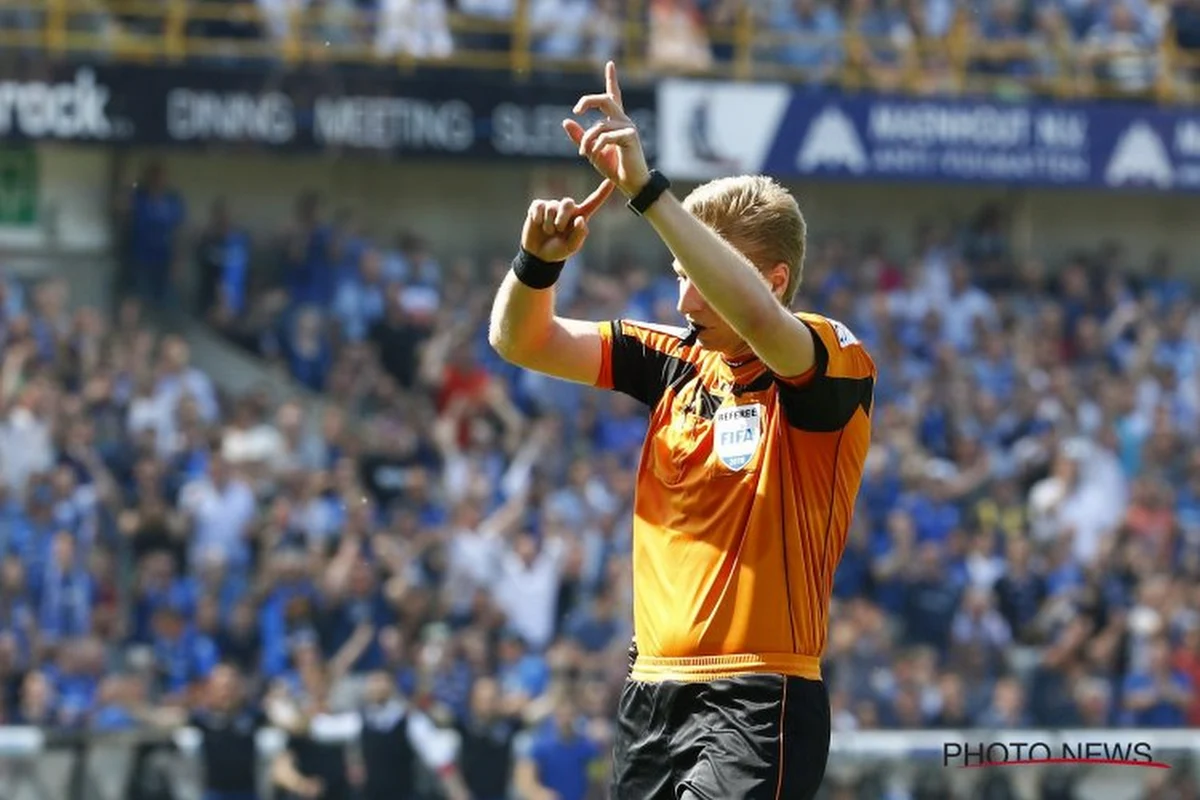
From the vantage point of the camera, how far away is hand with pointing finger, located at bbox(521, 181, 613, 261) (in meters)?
4.50

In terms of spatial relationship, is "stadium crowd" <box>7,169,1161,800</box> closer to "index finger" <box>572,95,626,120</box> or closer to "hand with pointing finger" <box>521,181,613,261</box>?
"hand with pointing finger" <box>521,181,613,261</box>

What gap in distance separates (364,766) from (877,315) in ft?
24.7

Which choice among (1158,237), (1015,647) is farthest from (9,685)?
(1158,237)

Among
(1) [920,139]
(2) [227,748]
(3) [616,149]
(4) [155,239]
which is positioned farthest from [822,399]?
(1) [920,139]

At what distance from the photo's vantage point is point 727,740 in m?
4.57

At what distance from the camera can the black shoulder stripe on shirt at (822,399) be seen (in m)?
4.54

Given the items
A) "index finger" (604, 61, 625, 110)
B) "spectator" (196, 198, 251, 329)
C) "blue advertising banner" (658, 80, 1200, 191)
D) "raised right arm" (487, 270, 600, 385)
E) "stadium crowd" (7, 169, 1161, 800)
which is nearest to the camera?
"index finger" (604, 61, 625, 110)

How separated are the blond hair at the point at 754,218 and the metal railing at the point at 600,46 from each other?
13088 millimetres

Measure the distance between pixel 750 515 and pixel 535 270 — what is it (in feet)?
2.23

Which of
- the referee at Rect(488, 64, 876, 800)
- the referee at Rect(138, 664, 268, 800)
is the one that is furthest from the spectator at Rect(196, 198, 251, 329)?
the referee at Rect(488, 64, 876, 800)

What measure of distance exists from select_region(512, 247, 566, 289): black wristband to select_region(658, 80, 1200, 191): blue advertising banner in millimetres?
13653

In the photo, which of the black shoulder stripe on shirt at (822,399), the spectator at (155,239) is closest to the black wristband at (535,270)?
the black shoulder stripe on shirt at (822,399)

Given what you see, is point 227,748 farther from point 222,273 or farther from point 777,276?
point 777,276

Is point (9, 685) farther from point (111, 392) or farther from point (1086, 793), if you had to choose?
point (1086, 793)
